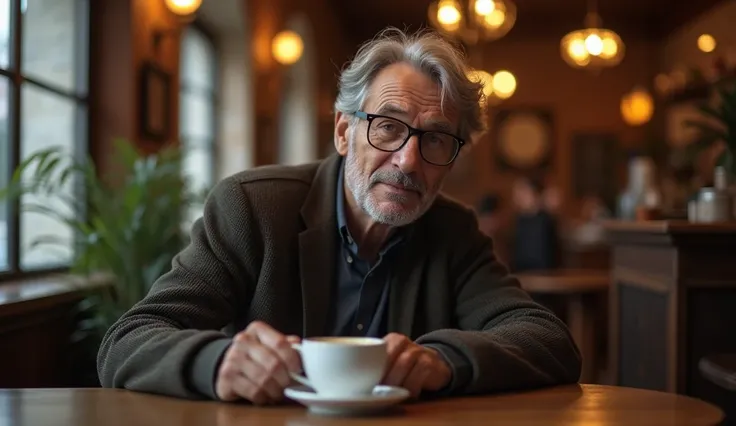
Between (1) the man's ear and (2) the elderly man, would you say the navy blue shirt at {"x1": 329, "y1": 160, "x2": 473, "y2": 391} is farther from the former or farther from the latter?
(1) the man's ear

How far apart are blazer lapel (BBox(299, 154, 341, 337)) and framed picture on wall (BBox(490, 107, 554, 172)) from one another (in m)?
11.1

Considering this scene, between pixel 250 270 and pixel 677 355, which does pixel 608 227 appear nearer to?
pixel 677 355

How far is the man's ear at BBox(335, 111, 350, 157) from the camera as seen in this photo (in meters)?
2.14

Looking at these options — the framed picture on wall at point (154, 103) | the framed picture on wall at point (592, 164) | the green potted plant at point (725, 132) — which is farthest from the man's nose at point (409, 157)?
the framed picture on wall at point (592, 164)

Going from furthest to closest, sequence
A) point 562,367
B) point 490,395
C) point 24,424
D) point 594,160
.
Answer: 1. point 594,160
2. point 562,367
3. point 490,395
4. point 24,424

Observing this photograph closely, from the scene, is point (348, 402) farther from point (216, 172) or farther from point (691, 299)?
point (216, 172)

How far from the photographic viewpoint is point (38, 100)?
405 cm

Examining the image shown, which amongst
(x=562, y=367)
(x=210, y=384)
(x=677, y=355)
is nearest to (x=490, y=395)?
(x=562, y=367)

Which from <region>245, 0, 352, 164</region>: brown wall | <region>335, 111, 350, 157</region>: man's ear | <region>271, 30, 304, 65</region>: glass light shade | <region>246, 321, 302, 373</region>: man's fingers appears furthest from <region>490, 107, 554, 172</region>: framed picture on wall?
<region>246, 321, 302, 373</region>: man's fingers

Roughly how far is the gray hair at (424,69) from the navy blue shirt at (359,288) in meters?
0.25

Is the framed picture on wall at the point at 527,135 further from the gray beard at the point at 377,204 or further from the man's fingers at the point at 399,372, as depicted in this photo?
the man's fingers at the point at 399,372

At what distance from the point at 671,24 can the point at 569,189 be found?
102 inches

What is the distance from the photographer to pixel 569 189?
13.1 meters

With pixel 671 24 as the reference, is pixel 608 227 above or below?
below
